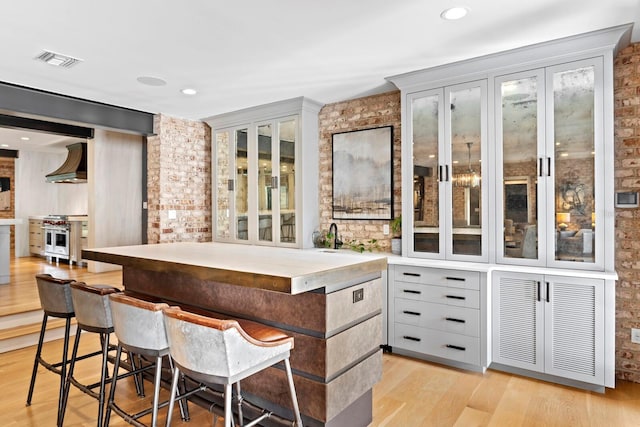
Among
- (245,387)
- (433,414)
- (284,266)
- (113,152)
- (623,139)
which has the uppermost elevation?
(113,152)

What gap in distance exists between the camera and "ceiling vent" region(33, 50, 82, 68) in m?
3.23

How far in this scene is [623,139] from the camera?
3.06m

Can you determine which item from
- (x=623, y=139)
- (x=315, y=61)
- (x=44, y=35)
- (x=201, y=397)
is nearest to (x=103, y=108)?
(x=44, y=35)

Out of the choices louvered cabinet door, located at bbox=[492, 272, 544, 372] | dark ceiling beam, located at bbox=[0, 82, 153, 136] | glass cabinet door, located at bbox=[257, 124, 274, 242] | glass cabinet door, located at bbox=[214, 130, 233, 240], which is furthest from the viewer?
glass cabinet door, located at bbox=[214, 130, 233, 240]

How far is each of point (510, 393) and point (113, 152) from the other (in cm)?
616

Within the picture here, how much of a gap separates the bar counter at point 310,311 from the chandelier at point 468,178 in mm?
1545

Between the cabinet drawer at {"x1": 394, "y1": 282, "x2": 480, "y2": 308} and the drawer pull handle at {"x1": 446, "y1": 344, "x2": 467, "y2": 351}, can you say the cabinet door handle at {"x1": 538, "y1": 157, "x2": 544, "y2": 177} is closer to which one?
the cabinet drawer at {"x1": 394, "y1": 282, "x2": 480, "y2": 308}

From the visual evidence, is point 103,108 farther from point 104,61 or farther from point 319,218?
point 319,218

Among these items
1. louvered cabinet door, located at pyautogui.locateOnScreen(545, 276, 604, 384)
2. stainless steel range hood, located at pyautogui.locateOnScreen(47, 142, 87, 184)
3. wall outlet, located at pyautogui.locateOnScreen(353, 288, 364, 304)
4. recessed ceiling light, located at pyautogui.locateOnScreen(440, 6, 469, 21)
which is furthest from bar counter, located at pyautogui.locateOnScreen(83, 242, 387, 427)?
stainless steel range hood, located at pyautogui.locateOnScreen(47, 142, 87, 184)

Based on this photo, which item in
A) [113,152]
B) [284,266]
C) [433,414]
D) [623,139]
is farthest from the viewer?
[113,152]

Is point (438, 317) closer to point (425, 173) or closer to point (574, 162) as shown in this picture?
point (425, 173)

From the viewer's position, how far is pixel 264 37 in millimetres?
2934

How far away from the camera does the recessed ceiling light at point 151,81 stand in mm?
3832

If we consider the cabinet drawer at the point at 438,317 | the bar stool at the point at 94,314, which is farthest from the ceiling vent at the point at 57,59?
the cabinet drawer at the point at 438,317
